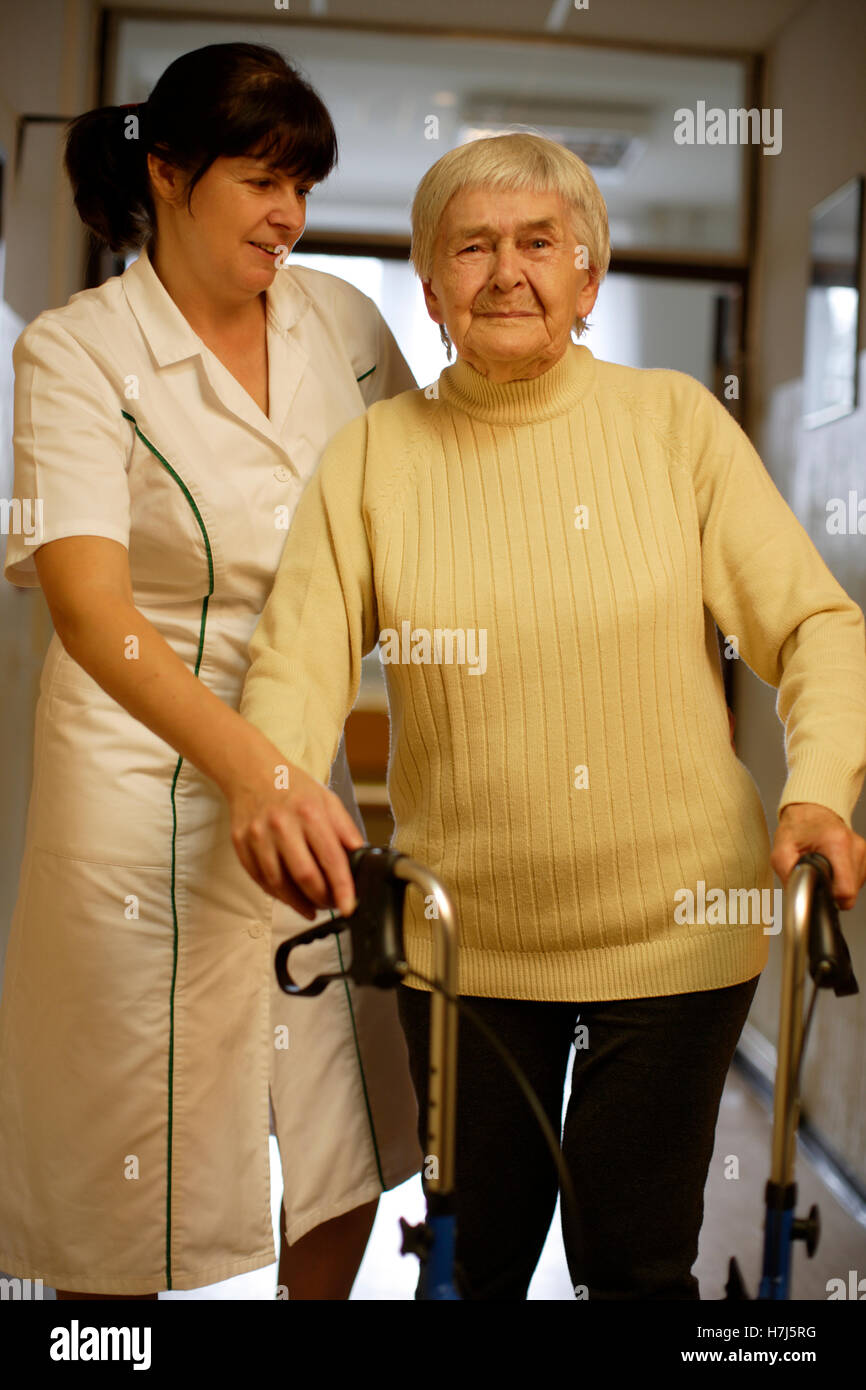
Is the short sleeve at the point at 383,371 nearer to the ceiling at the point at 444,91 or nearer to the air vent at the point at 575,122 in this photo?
the ceiling at the point at 444,91

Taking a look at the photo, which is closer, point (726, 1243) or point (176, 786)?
point (176, 786)

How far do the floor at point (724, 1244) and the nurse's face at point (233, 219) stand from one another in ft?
5.27

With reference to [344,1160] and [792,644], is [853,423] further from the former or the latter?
[344,1160]

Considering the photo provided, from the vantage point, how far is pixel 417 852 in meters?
1.27

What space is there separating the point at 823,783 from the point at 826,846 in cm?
9

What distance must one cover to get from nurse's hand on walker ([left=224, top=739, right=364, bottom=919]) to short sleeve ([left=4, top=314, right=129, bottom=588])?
A: 0.34 metres

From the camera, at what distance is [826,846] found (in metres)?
1.01

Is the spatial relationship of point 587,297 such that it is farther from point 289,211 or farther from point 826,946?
point 826,946

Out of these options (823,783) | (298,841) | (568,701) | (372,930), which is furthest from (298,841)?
(823,783)

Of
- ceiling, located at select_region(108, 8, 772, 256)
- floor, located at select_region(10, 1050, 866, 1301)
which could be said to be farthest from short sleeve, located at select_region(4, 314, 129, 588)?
ceiling, located at select_region(108, 8, 772, 256)

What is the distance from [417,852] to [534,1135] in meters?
0.29

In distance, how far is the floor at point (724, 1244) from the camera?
7.55 ft

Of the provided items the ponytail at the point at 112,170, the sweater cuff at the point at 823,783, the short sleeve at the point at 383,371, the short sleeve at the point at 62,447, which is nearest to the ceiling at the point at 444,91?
the short sleeve at the point at 383,371
